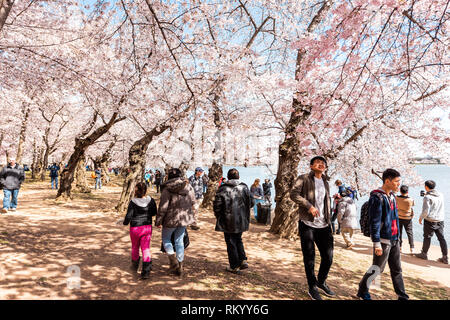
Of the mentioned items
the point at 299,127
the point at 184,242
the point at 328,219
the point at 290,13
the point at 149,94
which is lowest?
the point at 184,242

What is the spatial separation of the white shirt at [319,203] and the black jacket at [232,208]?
3.89 ft

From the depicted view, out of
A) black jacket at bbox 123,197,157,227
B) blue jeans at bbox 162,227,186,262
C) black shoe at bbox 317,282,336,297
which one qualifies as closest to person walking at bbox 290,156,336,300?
black shoe at bbox 317,282,336,297

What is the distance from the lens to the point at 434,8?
362 cm

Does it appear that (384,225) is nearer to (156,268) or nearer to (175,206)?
(175,206)

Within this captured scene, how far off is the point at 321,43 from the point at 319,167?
2586 millimetres

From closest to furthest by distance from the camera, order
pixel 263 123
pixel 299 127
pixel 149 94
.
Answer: pixel 299 127 → pixel 149 94 → pixel 263 123

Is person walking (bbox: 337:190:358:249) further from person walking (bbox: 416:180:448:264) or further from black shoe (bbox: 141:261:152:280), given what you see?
black shoe (bbox: 141:261:152:280)

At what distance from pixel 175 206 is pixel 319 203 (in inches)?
87.5

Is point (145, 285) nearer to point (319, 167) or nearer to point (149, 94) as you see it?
point (319, 167)

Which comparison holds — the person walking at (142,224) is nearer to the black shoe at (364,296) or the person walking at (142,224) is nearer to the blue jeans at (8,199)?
the black shoe at (364,296)

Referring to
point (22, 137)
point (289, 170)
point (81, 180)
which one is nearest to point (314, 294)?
point (289, 170)

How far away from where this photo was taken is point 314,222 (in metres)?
3.39
